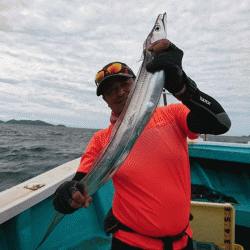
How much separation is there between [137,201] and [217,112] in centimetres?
94

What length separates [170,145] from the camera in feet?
5.13

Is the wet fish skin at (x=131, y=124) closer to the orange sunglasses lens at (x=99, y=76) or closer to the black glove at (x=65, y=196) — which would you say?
the black glove at (x=65, y=196)

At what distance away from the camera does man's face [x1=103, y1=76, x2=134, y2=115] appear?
6.13 ft

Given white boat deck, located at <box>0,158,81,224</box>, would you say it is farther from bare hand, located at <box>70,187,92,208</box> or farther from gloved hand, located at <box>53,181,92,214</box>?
bare hand, located at <box>70,187,92,208</box>

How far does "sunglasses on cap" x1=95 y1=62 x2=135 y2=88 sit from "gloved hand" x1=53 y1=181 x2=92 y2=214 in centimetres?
101

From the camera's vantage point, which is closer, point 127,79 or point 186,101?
point 186,101

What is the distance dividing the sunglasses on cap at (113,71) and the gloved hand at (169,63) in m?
0.47

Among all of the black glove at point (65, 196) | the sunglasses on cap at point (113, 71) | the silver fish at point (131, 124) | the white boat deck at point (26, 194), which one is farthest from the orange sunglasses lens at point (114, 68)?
the white boat deck at point (26, 194)

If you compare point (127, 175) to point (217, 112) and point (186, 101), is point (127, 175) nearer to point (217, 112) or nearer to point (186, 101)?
point (186, 101)

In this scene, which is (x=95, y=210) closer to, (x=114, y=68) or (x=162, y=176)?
(x=162, y=176)

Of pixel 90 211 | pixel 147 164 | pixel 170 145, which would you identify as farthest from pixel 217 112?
pixel 90 211

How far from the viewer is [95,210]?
10.6 feet

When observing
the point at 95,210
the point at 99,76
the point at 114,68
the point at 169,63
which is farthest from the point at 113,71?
the point at 95,210

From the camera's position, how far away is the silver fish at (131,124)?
4.58 ft
